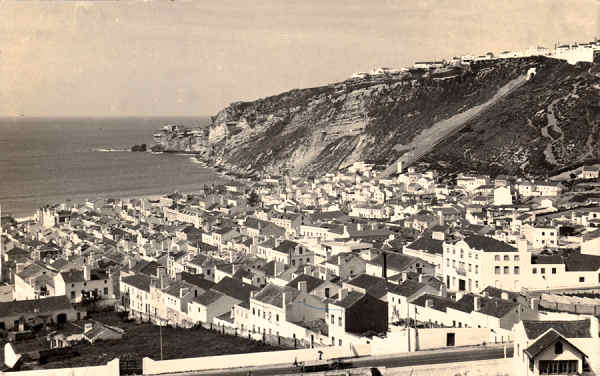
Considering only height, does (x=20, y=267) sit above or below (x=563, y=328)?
below

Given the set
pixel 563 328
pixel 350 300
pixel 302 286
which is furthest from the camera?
pixel 302 286

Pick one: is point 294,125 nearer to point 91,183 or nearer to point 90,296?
point 91,183

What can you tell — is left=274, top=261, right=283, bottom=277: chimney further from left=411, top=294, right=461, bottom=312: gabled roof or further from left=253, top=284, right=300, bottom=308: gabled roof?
left=411, top=294, right=461, bottom=312: gabled roof

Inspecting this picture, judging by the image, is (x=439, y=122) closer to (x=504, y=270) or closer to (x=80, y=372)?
(x=504, y=270)

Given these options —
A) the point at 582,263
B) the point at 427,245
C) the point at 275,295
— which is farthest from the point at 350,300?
the point at 427,245

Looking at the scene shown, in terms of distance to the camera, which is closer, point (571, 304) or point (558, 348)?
point (558, 348)

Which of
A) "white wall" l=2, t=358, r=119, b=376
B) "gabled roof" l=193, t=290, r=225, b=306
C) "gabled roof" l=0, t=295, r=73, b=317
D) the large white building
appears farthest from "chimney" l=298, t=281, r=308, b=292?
"gabled roof" l=0, t=295, r=73, b=317

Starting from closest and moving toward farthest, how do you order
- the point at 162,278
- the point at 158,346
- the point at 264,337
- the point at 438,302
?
the point at 438,302
the point at 264,337
the point at 158,346
the point at 162,278

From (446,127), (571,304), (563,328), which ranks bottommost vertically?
(571,304)
